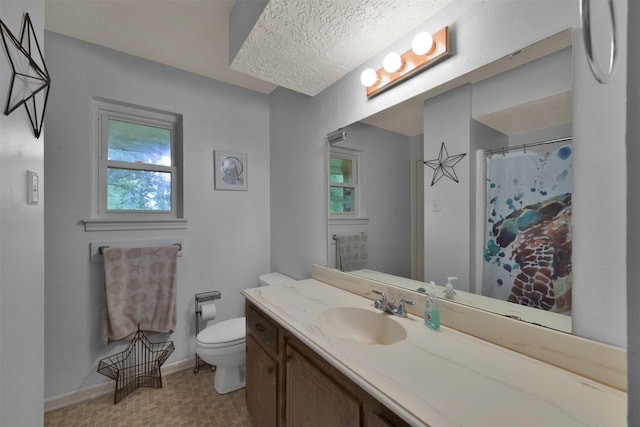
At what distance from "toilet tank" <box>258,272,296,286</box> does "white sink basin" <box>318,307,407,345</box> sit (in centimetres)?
96

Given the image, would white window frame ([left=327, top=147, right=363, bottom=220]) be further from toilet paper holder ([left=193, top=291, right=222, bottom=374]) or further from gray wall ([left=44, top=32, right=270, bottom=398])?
toilet paper holder ([left=193, top=291, right=222, bottom=374])

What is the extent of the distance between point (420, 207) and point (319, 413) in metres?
0.93

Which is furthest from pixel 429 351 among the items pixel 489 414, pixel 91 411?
pixel 91 411

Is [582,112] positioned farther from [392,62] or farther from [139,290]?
[139,290]

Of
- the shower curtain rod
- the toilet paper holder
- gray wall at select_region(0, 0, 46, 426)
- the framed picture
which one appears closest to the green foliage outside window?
the framed picture

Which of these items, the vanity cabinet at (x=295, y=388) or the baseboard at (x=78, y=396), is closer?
the vanity cabinet at (x=295, y=388)

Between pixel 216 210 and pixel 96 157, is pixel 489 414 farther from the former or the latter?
pixel 96 157

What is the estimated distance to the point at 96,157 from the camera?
1.90m

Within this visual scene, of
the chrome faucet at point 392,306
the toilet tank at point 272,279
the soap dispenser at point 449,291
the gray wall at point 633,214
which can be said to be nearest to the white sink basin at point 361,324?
Answer: the chrome faucet at point 392,306

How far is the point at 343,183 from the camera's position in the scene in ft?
5.61

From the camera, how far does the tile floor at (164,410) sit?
5.25 feet

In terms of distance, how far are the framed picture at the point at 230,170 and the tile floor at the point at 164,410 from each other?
1569 mm

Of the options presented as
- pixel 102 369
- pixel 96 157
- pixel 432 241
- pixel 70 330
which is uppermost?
pixel 96 157

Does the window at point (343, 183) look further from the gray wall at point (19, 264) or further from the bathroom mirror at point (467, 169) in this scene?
the gray wall at point (19, 264)
